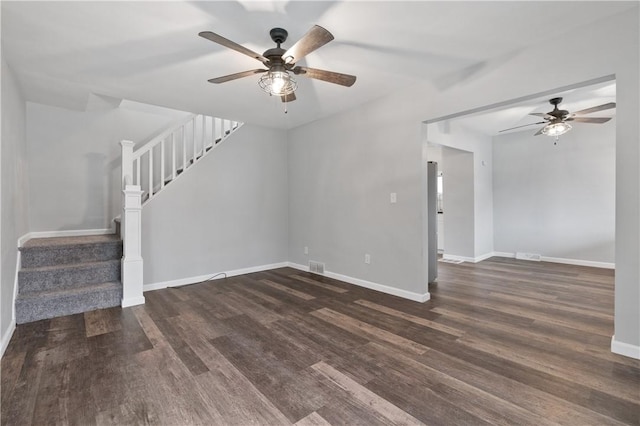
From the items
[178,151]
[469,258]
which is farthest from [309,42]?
[469,258]

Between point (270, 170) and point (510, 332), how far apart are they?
4172 mm

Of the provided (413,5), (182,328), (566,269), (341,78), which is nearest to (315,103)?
(341,78)

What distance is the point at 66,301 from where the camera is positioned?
10.4ft

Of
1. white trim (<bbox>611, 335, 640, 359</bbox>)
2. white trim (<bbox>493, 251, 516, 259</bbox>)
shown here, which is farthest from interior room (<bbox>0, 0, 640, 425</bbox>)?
white trim (<bbox>493, 251, 516, 259</bbox>)

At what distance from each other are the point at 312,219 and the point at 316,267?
0.81 meters

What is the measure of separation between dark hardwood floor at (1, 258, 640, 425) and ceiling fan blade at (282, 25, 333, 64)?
7.33ft

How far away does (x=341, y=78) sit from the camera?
2.51 m

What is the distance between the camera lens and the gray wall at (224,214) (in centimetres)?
422

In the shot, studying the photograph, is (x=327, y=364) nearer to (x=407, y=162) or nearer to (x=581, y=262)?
(x=407, y=162)

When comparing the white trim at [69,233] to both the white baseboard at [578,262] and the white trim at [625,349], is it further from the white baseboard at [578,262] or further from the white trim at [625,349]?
the white baseboard at [578,262]

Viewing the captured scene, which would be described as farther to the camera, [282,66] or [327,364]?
[282,66]

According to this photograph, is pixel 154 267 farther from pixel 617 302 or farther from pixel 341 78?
pixel 617 302

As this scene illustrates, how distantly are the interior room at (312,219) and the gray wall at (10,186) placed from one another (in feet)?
0.18

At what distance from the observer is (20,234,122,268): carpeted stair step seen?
3.36 metres
